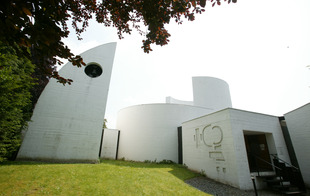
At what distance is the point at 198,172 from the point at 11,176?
9318 millimetres

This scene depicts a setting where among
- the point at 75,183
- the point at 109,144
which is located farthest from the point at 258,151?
the point at 109,144

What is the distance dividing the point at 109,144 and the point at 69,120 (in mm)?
7428

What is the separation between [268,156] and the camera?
7672 mm

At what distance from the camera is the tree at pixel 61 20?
1660 mm

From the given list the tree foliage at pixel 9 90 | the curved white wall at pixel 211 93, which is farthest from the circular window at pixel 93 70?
the curved white wall at pixel 211 93

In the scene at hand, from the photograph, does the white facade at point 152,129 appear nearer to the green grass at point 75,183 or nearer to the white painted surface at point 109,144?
the white painted surface at point 109,144

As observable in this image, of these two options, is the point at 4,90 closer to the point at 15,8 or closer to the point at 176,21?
the point at 15,8

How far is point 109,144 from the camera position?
15.3 m

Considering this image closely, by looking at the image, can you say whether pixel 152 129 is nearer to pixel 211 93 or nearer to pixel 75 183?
pixel 75 183

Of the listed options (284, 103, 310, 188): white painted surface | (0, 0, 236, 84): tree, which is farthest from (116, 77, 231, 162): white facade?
(0, 0, 236, 84): tree

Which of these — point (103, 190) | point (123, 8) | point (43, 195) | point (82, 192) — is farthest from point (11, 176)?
point (123, 8)

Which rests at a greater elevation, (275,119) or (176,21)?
(176,21)

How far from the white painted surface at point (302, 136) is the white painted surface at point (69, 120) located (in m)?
12.1

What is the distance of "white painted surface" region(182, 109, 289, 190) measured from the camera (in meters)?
6.33
